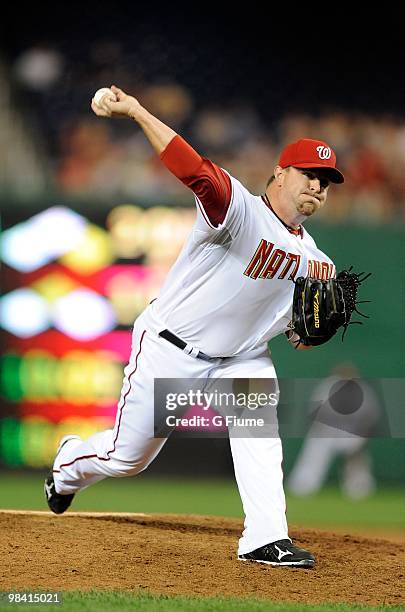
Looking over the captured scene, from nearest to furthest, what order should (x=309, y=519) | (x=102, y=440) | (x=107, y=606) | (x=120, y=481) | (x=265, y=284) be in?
(x=107, y=606) → (x=265, y=284) → (x=102, y=440) → (x=309, y=519) → (x=120, y=481)

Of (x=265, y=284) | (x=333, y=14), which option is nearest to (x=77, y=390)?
(x=265, y=284)

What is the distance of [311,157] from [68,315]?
3.97 m

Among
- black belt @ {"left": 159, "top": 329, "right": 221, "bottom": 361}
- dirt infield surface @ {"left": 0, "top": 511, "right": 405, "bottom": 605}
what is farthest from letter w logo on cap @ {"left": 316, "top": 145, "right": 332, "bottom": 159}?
dirt infield surface @ {"left": 0, "top": 511, "right": 405, "bottom": 605}

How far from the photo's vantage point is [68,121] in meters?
10.5

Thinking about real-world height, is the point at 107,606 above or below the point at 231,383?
below

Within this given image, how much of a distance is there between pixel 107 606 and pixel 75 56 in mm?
8265

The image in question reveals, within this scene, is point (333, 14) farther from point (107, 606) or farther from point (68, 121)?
point (107, 606)

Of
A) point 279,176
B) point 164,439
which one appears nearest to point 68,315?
point 164,439

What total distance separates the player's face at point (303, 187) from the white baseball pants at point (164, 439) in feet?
2.30

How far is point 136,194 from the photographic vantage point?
27.7 ft

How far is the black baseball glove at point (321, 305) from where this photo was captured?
4.55 m

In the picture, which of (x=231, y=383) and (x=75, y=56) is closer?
(x=231, y=383)

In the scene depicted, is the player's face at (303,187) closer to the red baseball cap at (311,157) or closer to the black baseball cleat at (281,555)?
the red baseball cap at (311,157)

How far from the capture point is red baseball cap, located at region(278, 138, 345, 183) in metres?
4.59
